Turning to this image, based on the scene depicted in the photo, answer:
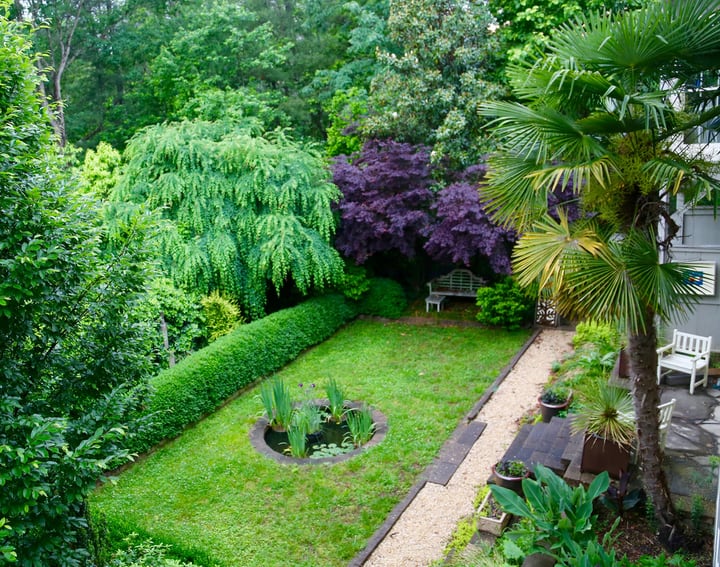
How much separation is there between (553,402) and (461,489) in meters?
1.90

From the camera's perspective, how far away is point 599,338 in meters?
10.2

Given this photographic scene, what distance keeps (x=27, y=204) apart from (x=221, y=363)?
6072 mm

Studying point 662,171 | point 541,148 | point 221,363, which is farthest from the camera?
point 221,363

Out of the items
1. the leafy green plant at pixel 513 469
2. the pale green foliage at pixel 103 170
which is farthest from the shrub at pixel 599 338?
the pale green foliage at pixel 103 170

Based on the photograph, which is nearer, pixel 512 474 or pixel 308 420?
pixel 512 474

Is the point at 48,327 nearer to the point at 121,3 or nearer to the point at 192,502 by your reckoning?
the point at 192,502

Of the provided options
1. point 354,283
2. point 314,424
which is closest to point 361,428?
point 314,424

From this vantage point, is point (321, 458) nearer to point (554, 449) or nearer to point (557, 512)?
point (554, 449)

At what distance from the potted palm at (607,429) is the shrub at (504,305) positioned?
6.30 m

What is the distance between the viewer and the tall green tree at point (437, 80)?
12.9 metres

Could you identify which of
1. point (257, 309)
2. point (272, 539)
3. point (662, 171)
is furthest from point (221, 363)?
point (662, 171)

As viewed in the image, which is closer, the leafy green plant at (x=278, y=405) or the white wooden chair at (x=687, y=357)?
the white wooden chair at (x=687, y=357)

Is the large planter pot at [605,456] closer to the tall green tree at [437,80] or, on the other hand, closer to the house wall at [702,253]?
Answer: the house wall at [702,253]

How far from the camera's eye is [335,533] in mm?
6539
